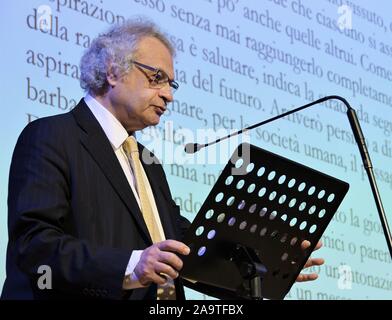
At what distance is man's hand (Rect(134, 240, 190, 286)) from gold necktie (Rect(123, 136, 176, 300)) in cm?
39

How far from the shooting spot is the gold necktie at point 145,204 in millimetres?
2662

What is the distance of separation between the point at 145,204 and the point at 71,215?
30 cm

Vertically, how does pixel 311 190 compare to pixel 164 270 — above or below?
above

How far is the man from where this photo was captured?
2340 millimetres

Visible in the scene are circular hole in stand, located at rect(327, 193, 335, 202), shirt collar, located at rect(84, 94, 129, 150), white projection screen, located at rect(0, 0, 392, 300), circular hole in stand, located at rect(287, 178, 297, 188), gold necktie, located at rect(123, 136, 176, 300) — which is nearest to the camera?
circular hole in stand, located at rect(287, 178, 297, 188)

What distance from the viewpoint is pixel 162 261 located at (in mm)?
2213

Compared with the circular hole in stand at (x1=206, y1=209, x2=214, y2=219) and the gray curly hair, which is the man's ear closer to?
the gray curly hair

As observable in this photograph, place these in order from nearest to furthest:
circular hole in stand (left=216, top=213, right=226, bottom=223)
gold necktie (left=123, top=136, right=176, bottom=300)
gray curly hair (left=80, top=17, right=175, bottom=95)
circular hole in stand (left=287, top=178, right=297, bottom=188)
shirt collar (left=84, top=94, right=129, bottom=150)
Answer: circular hole in stand (left=216, top=213, right=226, bottom=223) < circular hole in stand (left=287, top=178, right=297, bottom=188) < gold necktie (left=123, top=136, right=176, bottom=300) < shirt collar (left=84, top=94, right=129, bottom=150) < gray curly hair (left=80, top=17, right=175, bottom=95)

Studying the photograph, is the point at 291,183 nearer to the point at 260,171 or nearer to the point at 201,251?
the point at 260,171

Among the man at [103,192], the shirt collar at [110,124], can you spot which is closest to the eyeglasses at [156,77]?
the man at [103,192]

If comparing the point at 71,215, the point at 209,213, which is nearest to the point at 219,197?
the point at 209,213

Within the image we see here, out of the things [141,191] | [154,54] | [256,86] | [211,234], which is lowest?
[211,234]

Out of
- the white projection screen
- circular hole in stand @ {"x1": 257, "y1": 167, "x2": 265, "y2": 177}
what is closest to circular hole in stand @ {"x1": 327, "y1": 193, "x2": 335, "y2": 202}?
circular hole in stand @ {"x1": 257, "y1": 167, "x2": 265, "y2": 177}

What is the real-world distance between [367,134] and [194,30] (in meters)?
1.17
